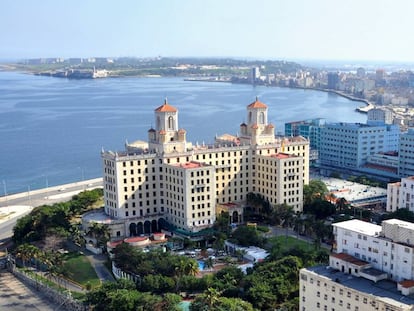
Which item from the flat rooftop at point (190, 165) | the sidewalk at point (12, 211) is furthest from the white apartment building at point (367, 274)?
the sidewalk at point (12, 211)

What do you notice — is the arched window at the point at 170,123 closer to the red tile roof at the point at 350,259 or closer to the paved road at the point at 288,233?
the paved road at the point at 288,233

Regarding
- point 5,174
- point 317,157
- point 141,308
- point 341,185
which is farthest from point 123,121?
point 141,308

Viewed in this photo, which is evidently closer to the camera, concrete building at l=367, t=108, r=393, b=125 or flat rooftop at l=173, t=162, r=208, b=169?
flat rooftop at l=173, t=162, r=208, b=169

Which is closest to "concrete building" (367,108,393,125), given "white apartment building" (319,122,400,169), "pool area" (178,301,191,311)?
"white apartment building" (319,122,400,169)

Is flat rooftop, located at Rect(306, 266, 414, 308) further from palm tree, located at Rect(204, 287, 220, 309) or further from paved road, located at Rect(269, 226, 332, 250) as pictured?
paved road, located at Rect(269, 226, 332, 250)

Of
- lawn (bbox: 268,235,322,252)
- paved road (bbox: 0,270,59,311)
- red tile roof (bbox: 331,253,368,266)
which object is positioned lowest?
paved road (bbox: 0,270,59,311)

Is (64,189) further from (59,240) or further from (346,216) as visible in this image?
(346,216)
